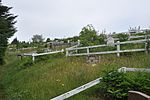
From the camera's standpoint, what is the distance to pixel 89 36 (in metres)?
22.3

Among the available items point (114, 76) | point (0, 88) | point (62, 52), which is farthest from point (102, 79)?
point (62, 52)

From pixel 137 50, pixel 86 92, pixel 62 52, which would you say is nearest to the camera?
pixel 86 92

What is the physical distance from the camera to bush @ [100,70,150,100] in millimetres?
7906

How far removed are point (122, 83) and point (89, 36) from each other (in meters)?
14.4

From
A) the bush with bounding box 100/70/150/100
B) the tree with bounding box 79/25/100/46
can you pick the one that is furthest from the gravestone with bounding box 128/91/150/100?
the tree with bounding box 79/25/100/46

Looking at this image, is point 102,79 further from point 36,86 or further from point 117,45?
point 117,45

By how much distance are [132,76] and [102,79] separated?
85 cm

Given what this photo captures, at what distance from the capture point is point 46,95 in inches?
379

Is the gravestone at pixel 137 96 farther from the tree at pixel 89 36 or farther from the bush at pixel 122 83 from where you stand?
the tree at pixel 89 36

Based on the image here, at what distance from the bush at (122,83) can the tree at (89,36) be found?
12.5 m

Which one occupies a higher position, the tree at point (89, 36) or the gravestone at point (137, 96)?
the tree at point (89, 36)

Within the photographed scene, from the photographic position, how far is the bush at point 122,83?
791 cm

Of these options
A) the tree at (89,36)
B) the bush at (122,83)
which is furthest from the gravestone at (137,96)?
the tree at (89,36)

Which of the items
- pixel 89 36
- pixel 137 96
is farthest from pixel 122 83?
pixel 89 36
